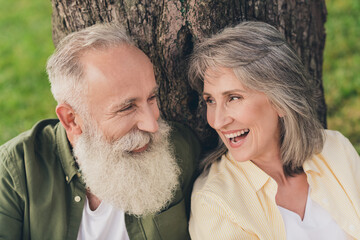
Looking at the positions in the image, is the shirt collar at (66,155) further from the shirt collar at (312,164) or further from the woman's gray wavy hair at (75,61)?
the shirt collar at (312,164)

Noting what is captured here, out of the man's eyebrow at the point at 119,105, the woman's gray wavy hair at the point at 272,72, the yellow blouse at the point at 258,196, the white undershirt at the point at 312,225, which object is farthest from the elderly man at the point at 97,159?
the white undershirt at the point at 312,225

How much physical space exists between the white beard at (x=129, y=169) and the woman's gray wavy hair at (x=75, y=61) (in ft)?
0.87

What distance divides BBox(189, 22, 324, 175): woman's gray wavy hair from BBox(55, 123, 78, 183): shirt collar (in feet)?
3.61

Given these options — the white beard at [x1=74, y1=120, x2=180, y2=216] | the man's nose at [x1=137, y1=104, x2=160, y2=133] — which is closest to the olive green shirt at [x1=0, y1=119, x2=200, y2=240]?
the white beard at [x1=74, y1=120, x2=180, y2=216]

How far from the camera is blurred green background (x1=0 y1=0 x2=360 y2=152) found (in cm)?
Answer: 551

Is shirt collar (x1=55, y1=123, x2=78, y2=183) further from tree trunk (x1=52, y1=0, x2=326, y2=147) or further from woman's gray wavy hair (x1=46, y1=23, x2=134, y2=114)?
tree trunk (x1=52, y1=0, x2=326, y2=147)

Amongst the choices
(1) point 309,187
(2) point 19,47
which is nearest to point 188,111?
(1) point 309,187

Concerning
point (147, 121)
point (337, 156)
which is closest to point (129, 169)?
point (147, 121)

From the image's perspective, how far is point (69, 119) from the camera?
9.71 feet

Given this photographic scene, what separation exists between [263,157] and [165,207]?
2.92 ft

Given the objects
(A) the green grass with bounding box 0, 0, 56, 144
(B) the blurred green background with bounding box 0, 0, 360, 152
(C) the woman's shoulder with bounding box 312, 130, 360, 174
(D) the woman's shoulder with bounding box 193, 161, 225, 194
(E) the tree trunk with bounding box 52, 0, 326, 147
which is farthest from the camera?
(A) the green grass with bounding box 0, 0, 56, 144

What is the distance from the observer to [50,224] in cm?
296

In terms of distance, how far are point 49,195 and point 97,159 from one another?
0.44 metres

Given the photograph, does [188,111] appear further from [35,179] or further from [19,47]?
[19,47]
